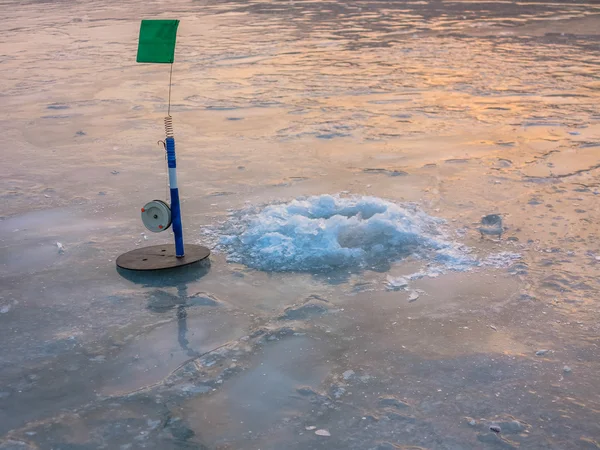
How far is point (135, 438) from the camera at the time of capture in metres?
3.56

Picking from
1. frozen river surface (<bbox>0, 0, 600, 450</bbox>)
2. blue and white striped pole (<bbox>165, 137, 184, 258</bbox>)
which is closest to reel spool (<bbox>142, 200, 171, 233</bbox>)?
blue and white striped pole (<bbox>165, 137, 184, 258</bbox>)

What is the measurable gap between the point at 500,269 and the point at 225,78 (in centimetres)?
871

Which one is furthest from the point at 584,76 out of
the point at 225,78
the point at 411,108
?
the point at 225,78

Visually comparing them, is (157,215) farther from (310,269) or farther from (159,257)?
(310,269)

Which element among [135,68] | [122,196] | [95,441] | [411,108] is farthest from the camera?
[135,68]

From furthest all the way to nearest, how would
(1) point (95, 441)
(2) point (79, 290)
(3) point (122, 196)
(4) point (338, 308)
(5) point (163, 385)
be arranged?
(3) point (122, 196), (2) point (79, 290), (4) point (338, 308), (5) point (163, 385), (1) point (95, 441)

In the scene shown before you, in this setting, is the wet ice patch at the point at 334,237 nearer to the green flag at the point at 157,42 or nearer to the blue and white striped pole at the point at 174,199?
the blue and white striped pole at the point at 174,199

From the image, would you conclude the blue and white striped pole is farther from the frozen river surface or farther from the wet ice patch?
the wet ice patch

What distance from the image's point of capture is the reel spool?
17.8 ft

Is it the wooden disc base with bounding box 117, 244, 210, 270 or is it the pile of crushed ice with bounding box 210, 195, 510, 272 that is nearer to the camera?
the wooden disc base with bounding box 117, 244, 210, 270

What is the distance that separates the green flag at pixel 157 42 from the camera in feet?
16.8

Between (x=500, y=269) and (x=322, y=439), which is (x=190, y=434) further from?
(x=500, y=269)

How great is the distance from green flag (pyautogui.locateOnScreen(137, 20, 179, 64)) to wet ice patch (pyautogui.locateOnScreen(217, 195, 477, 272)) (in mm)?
1606

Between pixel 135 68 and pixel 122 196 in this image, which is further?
pixel 135 68
